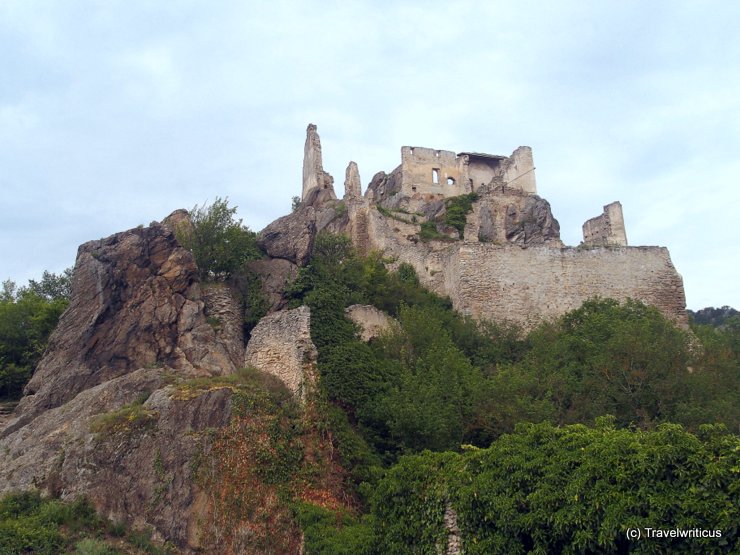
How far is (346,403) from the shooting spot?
807 inches

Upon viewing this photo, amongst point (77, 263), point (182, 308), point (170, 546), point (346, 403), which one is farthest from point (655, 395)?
point (77, 263)

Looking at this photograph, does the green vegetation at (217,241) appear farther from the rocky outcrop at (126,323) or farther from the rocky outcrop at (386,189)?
the rocky outcrop at (386,189)

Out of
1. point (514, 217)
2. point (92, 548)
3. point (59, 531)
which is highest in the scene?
point (514, 217)

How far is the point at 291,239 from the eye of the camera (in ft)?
92.3

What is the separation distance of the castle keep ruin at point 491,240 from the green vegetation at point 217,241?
115 inches

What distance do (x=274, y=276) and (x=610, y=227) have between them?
77.6 feet

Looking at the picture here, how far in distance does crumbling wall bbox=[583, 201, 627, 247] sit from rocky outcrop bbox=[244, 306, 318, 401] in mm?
25204

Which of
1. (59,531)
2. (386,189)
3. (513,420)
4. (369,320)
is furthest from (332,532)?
(386,189)

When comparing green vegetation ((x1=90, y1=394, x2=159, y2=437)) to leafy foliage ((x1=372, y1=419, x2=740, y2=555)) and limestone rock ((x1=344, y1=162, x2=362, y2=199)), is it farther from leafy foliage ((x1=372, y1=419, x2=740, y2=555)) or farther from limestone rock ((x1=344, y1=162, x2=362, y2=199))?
limestone rock ((x1=344, y1=162, x2=362, y2=199))

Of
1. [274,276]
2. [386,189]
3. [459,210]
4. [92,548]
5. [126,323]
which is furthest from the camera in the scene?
[386,189]

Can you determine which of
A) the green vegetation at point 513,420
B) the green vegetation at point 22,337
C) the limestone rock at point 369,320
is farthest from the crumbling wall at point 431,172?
the green vegetation at point 22,337

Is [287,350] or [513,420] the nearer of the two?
[513,420]

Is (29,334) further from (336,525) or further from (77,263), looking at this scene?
(336,525)

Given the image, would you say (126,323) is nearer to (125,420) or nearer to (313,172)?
(125,420)
